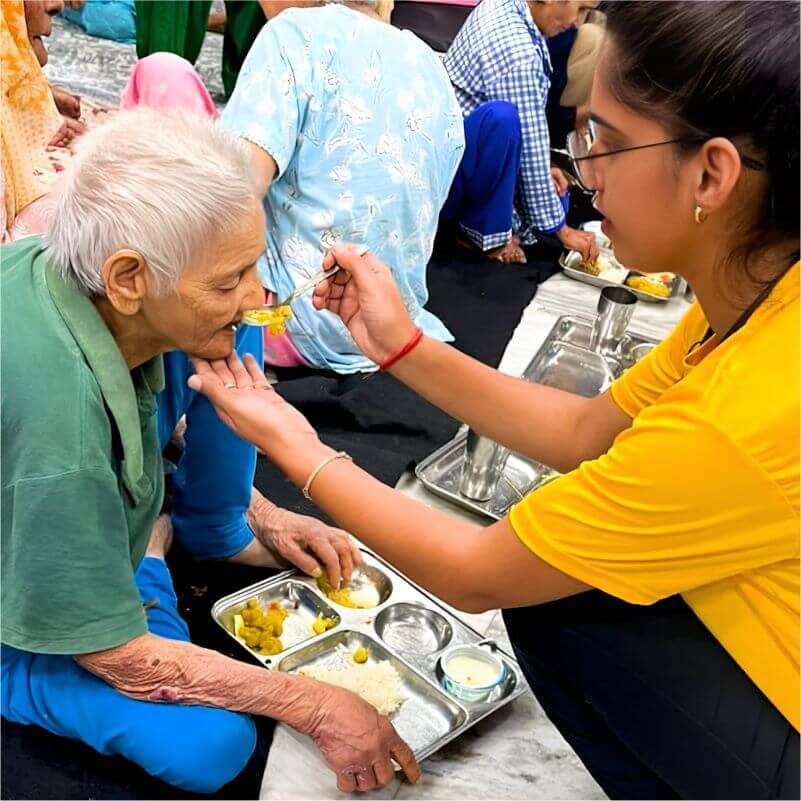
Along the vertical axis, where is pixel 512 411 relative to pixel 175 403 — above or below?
above

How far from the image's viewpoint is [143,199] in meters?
1.26

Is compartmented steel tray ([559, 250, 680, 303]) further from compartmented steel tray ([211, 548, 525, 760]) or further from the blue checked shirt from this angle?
compartmented steel tray ([211, 548, 525, 760])

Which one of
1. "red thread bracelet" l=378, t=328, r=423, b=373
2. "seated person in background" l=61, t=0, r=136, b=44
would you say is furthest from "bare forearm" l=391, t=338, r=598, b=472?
"seated person in background" l=61, t=0, r=136, b=44

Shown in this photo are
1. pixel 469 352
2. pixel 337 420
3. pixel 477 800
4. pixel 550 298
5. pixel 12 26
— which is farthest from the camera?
pixel 550 298

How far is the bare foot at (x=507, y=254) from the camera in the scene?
3.96m

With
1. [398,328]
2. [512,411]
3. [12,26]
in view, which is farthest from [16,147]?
[512,411]

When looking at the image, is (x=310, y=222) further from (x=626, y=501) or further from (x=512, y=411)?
(x=626, y=501)

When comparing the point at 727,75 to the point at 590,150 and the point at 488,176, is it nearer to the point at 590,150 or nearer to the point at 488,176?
the point at 590,150

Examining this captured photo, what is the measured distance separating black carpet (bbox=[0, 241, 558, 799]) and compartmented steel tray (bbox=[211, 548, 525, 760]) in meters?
0.10

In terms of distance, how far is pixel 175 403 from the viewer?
1.74 metres

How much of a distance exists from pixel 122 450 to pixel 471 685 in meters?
0.85

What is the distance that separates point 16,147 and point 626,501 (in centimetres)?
212

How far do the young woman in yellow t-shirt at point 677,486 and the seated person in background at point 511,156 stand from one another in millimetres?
2083

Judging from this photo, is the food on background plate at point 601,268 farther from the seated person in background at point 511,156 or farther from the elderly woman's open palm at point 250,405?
the elderly woman's open palm at point 250,405
